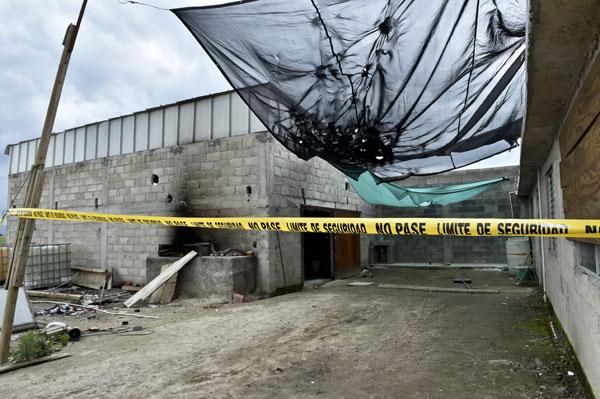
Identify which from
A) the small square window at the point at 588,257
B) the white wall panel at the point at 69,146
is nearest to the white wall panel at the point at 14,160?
the white wall panel at the point at 69,146

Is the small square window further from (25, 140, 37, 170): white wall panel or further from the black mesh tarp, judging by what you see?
(25, 140, 37, 170): white wall panel

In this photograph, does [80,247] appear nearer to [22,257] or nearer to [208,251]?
[208,251]

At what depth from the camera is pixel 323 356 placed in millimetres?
4164

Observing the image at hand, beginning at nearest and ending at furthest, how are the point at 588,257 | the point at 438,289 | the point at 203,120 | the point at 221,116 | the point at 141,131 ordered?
the point at 588,257
the point at 438,289
the point at 221,116
the point at 203,120
the point at 141,131

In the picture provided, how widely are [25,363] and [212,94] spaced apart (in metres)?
6.40

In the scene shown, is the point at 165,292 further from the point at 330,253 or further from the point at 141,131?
the point at 141,131

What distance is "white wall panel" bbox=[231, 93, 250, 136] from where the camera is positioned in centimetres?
852

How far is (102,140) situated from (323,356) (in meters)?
9.44

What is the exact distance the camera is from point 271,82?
4176 millimetres

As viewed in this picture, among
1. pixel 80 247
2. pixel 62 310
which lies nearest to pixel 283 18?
pixel 62 310

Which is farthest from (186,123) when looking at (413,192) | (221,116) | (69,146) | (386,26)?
(386,26)

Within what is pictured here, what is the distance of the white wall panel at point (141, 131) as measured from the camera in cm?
998

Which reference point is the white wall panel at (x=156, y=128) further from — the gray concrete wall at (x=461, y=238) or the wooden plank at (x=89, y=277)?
the gray concrete wall at (x=461, y=238)

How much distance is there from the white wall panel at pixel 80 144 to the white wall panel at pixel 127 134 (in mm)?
1780
